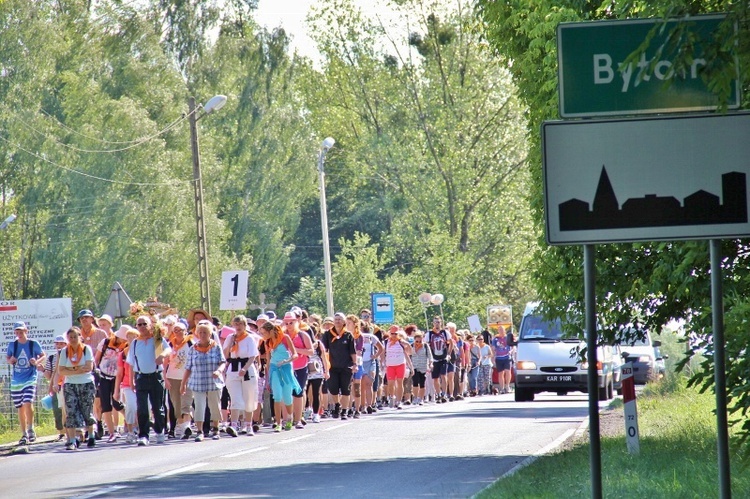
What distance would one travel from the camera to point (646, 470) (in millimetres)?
13055

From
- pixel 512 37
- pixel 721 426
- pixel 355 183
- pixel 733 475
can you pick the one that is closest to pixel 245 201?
pixel 355 183

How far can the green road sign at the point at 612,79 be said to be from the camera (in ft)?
22.9

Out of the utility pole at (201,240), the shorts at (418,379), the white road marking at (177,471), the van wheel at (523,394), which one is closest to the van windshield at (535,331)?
the van wheel at (523,394)

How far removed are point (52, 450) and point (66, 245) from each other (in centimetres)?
3329

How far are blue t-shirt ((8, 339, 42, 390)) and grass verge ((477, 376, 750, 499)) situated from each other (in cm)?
795

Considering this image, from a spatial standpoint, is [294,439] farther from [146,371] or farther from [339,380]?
[339,380]

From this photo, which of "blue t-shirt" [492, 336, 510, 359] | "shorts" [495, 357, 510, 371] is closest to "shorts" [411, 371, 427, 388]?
"blue t-shirt" [492, 336, 510, 359]

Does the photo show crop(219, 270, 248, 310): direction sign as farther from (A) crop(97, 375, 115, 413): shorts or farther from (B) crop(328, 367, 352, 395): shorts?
(A) crop(97, 375, 115, 413): shorts

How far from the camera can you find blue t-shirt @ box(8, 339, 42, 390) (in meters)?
21.0

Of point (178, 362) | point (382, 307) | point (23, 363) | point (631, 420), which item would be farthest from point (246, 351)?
point (382, 307)

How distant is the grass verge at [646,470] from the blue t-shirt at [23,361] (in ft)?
26.1

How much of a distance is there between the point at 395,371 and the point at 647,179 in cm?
2499

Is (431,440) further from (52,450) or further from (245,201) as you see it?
(245,201)

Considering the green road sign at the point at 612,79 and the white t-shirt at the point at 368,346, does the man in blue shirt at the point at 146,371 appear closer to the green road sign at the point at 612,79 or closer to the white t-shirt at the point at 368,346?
the white t-shirt at the point at 368,346
